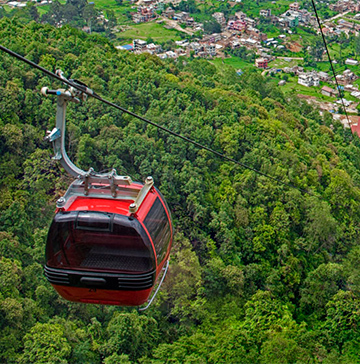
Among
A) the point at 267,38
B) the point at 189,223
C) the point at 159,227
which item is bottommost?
the point at 267,38

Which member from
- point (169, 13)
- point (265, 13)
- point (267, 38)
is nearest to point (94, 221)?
point (267, 38)

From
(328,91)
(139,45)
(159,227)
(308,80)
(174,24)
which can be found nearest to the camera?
(159,227)

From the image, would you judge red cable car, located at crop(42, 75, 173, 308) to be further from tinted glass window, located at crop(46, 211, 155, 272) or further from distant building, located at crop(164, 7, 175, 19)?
distant building, located at crop(164, 7, 175, 19)

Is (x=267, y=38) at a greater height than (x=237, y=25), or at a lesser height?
lesser

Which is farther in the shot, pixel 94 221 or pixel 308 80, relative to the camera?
pixel 308 80

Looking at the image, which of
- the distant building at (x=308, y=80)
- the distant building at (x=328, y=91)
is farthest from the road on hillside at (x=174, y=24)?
the distant building at (x=328, y=91)

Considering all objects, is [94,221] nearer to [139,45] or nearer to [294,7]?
[139,45]
